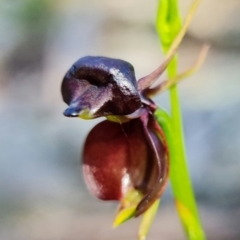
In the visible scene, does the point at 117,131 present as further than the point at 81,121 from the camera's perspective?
No

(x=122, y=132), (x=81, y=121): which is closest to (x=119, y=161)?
(x=122, y=132)

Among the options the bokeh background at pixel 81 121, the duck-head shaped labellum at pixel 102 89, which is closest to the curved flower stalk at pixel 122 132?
the duck-head shaped labellum at pixel 102 89

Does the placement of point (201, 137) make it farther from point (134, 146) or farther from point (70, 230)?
point (134, 146)

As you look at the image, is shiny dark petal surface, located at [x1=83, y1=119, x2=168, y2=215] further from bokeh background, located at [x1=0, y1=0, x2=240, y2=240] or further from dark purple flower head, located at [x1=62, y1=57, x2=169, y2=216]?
bokeh background, located at [x1=0, y1=0, x2=240, y2=240]

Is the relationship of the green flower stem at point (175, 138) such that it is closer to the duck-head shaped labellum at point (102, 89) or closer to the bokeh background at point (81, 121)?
the duck-head shaped labellum at point (102, 89)

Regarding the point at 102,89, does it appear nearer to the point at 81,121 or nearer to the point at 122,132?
the point at 122,132

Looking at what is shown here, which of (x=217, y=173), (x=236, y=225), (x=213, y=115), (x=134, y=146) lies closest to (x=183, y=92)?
(x=213, y=115)
